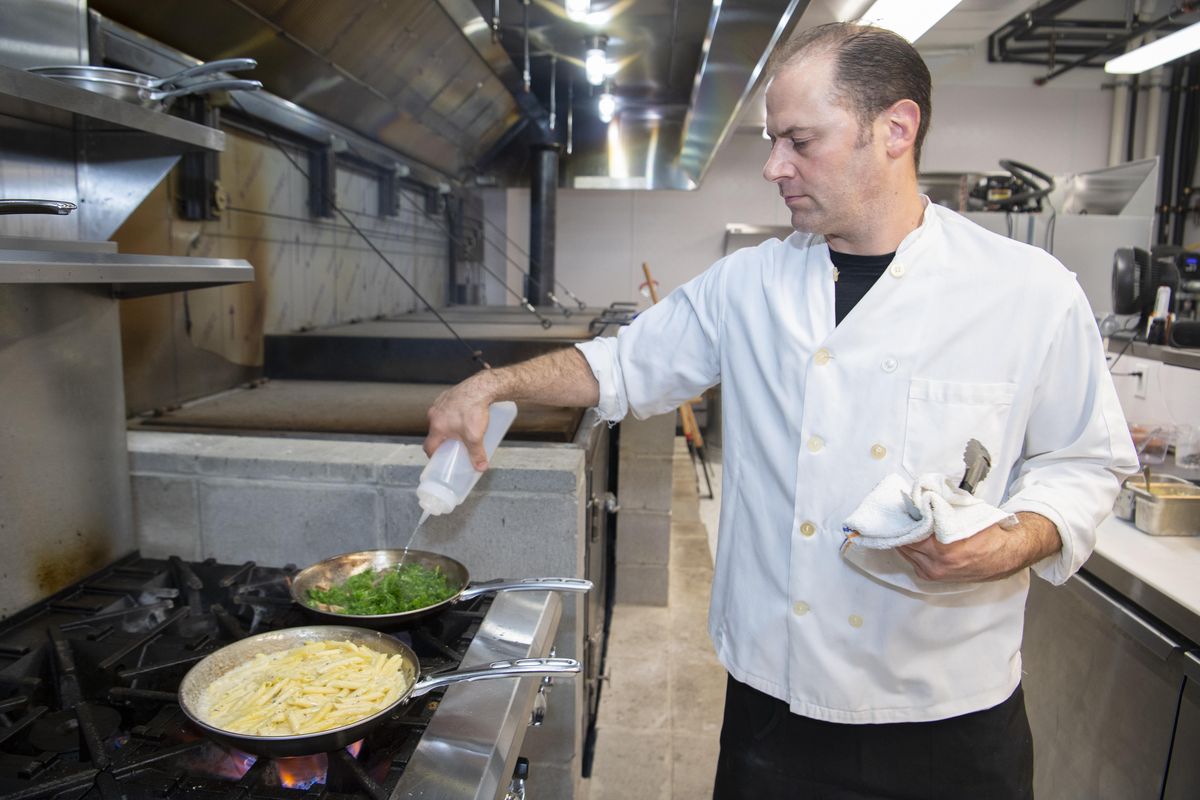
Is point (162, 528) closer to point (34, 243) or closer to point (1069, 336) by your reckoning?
point (34, 243)

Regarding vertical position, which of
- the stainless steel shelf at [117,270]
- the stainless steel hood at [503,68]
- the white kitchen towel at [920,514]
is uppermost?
the stainless steel hood at [503,68]

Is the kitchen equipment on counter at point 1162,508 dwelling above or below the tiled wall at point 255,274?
below

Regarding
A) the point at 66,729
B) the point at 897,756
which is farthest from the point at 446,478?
the point at 897,756

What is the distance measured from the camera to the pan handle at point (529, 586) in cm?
128

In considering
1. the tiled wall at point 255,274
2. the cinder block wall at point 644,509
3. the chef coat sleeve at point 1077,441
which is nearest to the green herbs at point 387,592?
the chef coat sleeve at point 1077,441

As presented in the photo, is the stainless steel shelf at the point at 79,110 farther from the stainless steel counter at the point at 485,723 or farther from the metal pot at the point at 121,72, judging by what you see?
the stainless steel counter at the point at 485,723

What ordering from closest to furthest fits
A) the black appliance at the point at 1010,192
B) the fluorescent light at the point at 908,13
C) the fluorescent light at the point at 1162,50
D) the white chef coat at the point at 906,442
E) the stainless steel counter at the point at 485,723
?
the stainless steel counter at the point at 485,723
the white chef coat at the point at 906,442
the fluorescent light at the point at 908,13
the fluorescent light at the point at 1162,50
the black appliance at the point at 1010,192

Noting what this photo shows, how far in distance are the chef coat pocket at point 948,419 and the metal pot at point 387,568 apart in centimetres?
53

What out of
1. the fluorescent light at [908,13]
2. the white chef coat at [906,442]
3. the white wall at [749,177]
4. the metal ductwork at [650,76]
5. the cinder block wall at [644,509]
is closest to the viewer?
the white chef coat at [906,442]

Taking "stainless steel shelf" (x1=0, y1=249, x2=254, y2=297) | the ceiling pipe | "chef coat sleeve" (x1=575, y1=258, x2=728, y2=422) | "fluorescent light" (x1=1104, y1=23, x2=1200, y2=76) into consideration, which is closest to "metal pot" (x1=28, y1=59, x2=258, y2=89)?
"stainless steel shelf" (x1=0, y1=249, x2=254, y2=297)

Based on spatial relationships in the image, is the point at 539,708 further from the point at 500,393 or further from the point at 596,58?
the point at 596,58

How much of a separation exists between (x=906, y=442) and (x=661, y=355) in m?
0.43

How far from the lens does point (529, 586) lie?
1312mm

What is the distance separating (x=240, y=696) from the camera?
1016 millimetres
